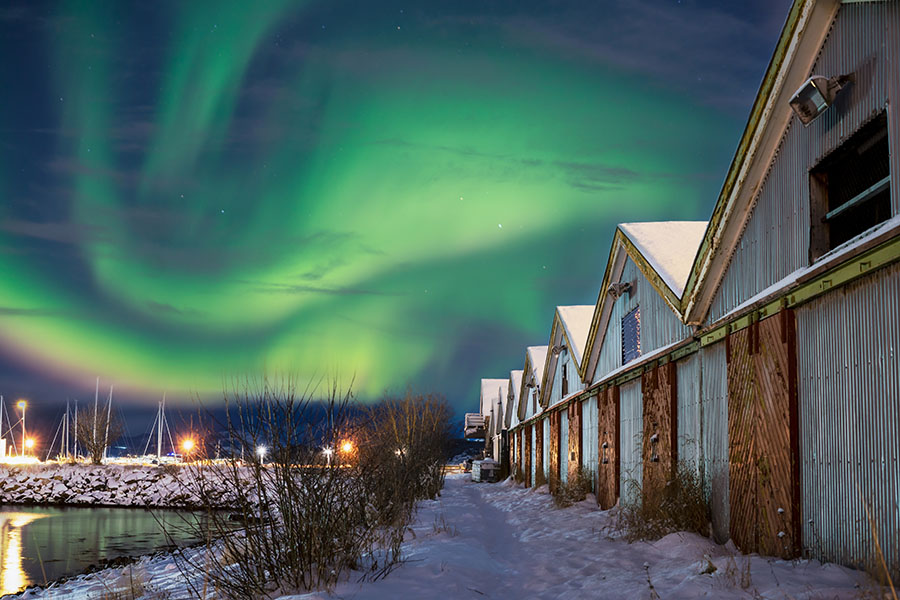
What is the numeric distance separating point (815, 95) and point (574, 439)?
50.6 ft

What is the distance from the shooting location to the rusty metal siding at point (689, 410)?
442 inches

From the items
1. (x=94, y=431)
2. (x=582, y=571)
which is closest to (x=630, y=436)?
(x=582, y=571)

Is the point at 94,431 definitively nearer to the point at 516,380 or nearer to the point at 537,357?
the point at 516,380

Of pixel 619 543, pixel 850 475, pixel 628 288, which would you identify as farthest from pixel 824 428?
pixel 628 288

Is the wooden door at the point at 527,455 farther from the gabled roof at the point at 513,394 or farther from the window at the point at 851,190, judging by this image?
the window at the point at 851,190

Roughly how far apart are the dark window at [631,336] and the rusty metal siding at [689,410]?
Result: 293 cm

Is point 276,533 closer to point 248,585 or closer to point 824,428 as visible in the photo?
point 248,585

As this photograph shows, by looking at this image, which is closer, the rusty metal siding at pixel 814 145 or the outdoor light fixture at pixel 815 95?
the rusty metal siding at pixel 814 145

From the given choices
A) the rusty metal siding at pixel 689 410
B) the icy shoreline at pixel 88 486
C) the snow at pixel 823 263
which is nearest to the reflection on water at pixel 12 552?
the icy shoreline at pixel 88 486

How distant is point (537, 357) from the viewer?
33594mm

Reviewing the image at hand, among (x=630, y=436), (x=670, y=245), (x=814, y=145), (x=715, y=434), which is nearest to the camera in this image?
(x=814, y=145)

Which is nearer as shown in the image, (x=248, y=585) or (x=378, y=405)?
(x=248, y=585)

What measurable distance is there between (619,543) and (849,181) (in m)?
6.37

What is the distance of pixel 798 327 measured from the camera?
7.89 meters
